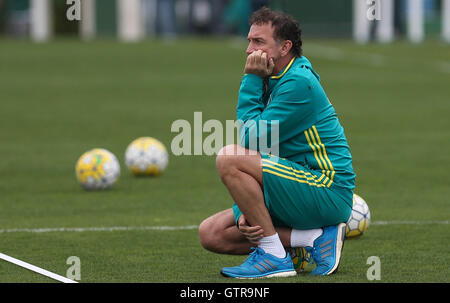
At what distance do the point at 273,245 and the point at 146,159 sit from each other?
220 inches

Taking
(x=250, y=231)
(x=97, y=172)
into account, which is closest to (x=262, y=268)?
(x=250, y=231)

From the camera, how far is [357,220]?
796cm

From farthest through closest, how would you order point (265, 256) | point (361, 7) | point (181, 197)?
point (361, 7)
point (181, 197)
point (265, 256)

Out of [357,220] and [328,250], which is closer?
[328,250]

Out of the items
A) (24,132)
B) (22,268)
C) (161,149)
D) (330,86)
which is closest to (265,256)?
(22,268)

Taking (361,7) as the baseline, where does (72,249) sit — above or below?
below

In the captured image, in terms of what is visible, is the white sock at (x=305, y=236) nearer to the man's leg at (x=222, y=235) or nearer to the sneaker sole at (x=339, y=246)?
the sneaker sole at (x=339, y=246)

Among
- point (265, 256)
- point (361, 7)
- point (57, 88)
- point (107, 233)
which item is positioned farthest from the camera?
point (361, 7)

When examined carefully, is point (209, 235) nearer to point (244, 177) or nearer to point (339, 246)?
point (244, 177)

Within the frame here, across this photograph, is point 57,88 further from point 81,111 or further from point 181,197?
point 181,197

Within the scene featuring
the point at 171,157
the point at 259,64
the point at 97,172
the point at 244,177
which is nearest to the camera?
the point at 244,177

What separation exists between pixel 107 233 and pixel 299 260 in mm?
2255

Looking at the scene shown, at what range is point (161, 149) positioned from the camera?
469 inches

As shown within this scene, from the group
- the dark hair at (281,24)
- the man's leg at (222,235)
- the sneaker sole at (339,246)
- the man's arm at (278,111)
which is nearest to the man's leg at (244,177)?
the man's arm at (278,111)
